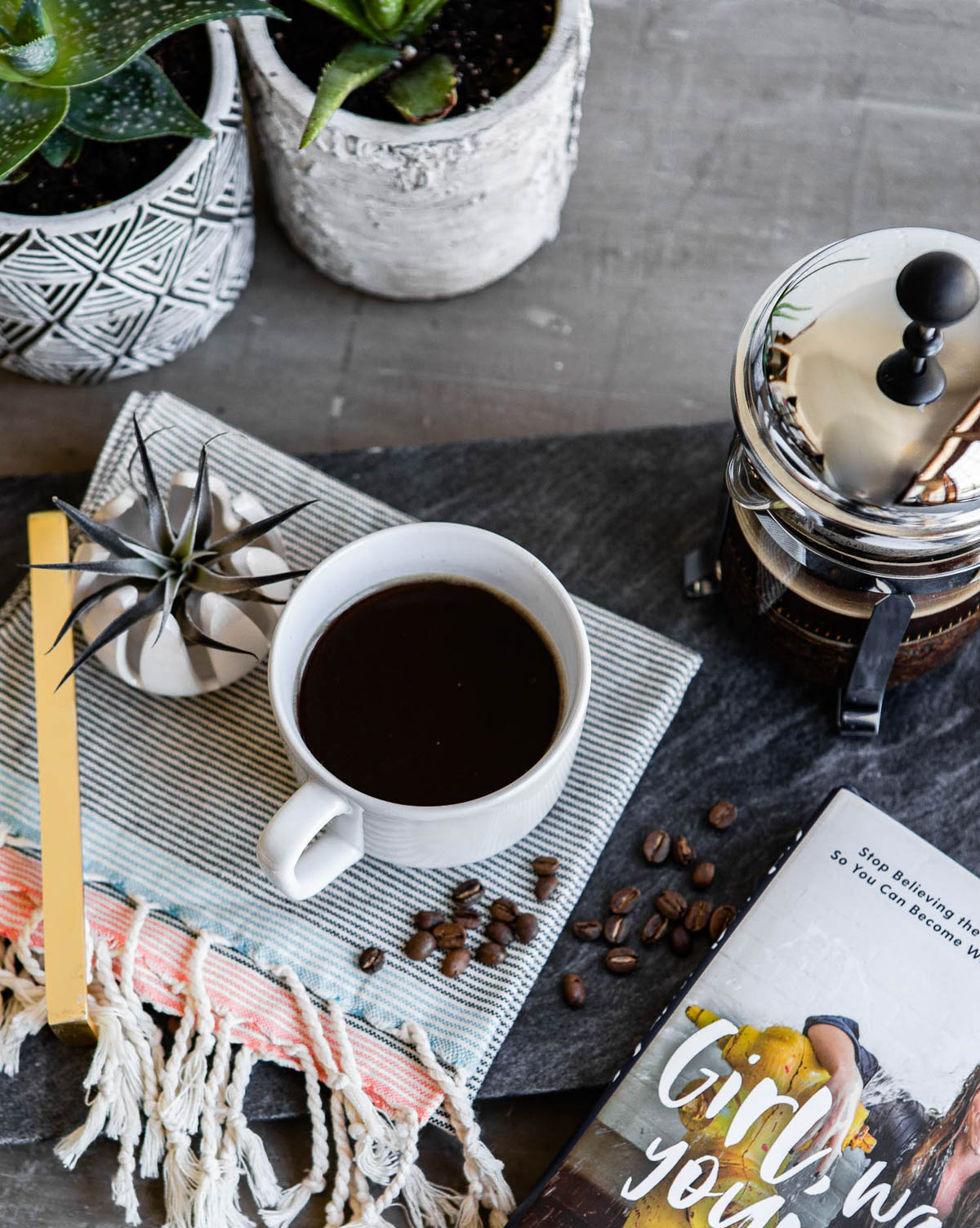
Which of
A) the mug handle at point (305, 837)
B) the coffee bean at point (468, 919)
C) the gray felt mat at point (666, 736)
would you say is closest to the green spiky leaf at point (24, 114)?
the gray felt mat at point (666, 736)

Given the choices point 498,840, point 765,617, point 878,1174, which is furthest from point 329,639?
point 878,1174

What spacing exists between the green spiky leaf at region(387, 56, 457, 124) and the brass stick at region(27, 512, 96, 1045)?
0.32 meters

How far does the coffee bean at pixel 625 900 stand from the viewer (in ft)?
2.58

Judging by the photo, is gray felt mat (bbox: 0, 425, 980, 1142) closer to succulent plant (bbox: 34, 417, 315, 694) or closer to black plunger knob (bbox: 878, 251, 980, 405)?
succulent plant (bbox: 34, 417, 315, 694)

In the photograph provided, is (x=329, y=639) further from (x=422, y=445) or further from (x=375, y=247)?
(x=375, y=247)

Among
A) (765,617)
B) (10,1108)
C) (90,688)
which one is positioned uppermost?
(765,617)

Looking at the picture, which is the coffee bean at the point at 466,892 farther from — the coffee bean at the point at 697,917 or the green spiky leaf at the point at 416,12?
the green spiky leaf at the point at 416,12

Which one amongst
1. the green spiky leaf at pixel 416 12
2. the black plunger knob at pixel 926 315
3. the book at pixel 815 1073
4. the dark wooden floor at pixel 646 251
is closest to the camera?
the black plunger knob at pixel 926 315

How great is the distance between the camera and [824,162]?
1.03 meters

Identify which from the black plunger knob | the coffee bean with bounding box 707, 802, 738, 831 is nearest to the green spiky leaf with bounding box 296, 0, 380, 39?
the black plunger knob

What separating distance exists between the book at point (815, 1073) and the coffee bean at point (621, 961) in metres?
0.04

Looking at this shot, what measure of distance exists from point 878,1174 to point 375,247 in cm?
65

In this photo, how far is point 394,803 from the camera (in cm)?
69

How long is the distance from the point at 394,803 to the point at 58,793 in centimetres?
22
